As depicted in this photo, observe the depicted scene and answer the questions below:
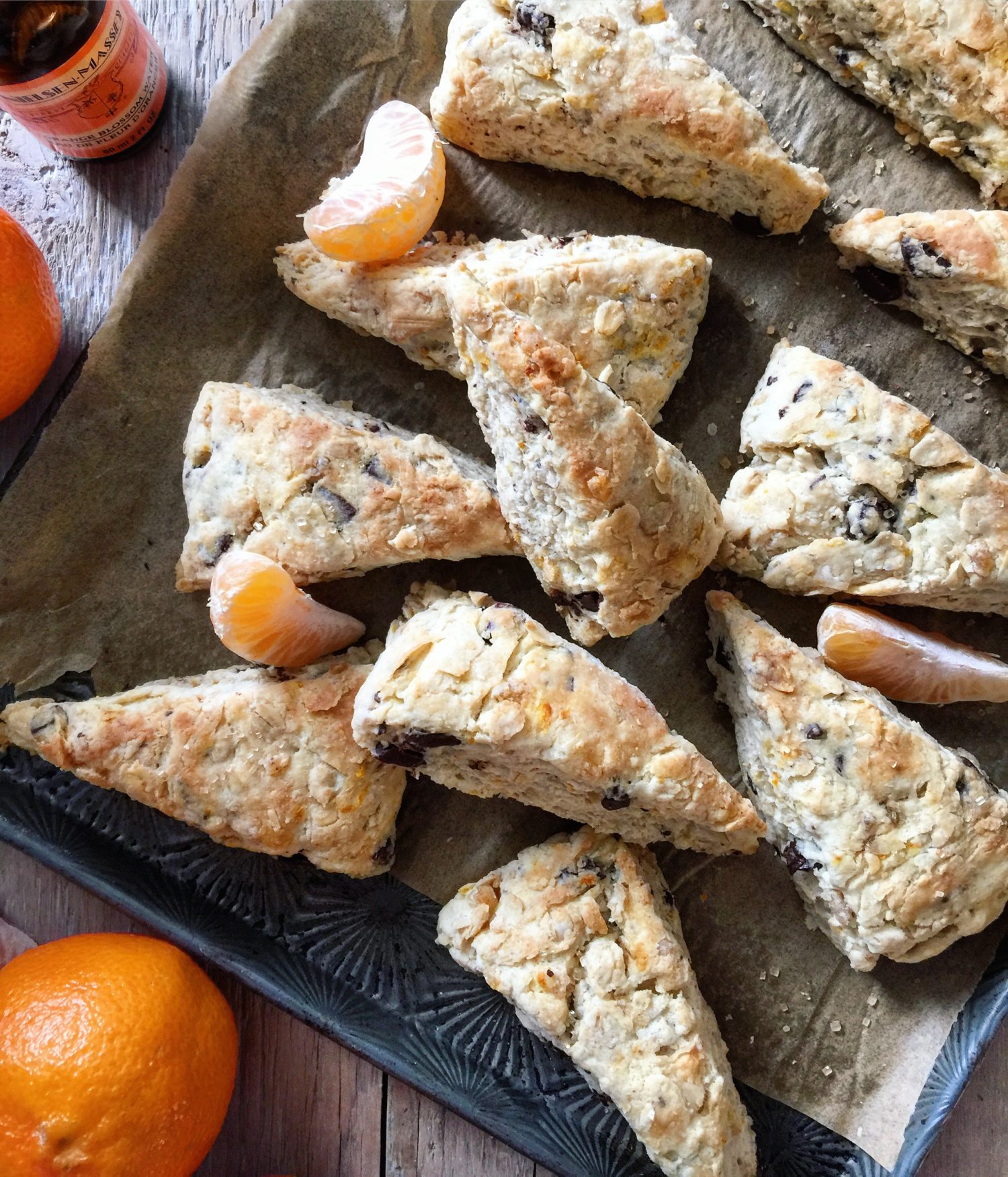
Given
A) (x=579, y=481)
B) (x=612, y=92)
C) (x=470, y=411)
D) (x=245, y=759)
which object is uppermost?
(x=612, y=92)

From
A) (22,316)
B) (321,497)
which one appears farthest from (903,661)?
(22,316)

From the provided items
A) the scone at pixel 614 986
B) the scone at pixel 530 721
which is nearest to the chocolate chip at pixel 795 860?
the scone at pixel 530 721

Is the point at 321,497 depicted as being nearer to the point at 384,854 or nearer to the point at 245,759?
the point at 245,759

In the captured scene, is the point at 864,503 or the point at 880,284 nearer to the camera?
the point at 864,503

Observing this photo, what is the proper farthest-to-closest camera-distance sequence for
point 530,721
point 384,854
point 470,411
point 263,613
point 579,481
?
point 470,411 → point 384,854 → point 263,613 → point 530,721 → point 579,481

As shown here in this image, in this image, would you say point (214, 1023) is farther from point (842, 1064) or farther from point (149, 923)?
point (842, 1064)

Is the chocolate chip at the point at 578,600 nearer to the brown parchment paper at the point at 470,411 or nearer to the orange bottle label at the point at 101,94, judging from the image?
the brown parchment paper at the point at 470,411

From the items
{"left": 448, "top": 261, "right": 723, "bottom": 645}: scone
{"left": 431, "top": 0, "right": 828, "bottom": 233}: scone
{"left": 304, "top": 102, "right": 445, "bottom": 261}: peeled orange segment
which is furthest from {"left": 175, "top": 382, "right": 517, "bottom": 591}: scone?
{"left": 431, "top": 0, "right": 828, "bottom": 233}: scone
